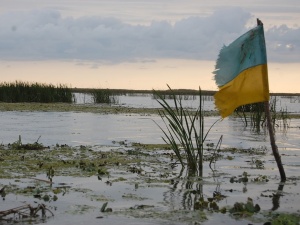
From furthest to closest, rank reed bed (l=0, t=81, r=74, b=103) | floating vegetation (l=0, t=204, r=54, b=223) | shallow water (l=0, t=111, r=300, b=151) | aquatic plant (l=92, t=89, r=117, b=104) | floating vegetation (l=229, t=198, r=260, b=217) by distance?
aquatic plant (l=92, t=89, r=117, b=104) < reed bed (l=0, t=81, r=74, b=103) < shallow water (l=0, t=111, r=300, b=151) < floating vegetation (l=229, t=198, r=260, b=217) < floating vegetation (l=0, t=204, r=54, b=223)

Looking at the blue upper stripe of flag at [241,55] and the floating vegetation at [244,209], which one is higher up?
the blue upper stripe of flag at [241,55]

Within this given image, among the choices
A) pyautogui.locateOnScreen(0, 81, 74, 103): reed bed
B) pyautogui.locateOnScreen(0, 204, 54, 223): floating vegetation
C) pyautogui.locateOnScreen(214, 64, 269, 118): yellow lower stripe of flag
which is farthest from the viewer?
pyautogui.locateOnScreen(0, 81, 74, 103): reed bed

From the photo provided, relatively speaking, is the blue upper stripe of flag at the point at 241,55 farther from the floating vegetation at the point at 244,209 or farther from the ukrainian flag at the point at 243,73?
the floating vegetation at the point at 244,209

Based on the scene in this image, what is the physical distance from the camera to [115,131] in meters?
19.9

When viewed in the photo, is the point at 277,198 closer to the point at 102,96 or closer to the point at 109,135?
the point at 109,135

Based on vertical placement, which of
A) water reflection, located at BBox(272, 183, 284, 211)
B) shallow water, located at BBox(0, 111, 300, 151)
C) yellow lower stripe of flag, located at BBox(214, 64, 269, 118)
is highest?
yellow lower stripe of flag, located at BBox(214, 64, 269, 118)

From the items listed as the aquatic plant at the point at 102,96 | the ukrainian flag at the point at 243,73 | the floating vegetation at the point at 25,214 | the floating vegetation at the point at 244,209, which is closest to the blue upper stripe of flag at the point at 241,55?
the ukrainian flag at the point at 243,73

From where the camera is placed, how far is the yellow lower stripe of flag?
8.49 metres

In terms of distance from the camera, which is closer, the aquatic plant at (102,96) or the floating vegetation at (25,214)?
the floating vegetation at (25,214)

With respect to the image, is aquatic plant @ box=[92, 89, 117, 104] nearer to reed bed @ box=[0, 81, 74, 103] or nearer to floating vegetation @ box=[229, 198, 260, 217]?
reed bed @ box=[0, 81, 74, 103]

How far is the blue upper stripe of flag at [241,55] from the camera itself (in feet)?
27.9

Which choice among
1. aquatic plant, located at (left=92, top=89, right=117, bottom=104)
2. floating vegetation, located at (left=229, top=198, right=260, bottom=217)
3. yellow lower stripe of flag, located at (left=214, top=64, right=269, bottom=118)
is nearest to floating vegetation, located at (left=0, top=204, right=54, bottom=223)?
floating vegetation, located at (left=229, top=198, right=260, bottom=217)

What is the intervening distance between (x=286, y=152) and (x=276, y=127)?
9.45 m

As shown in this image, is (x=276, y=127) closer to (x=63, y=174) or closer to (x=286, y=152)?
(x=286, y=152)
